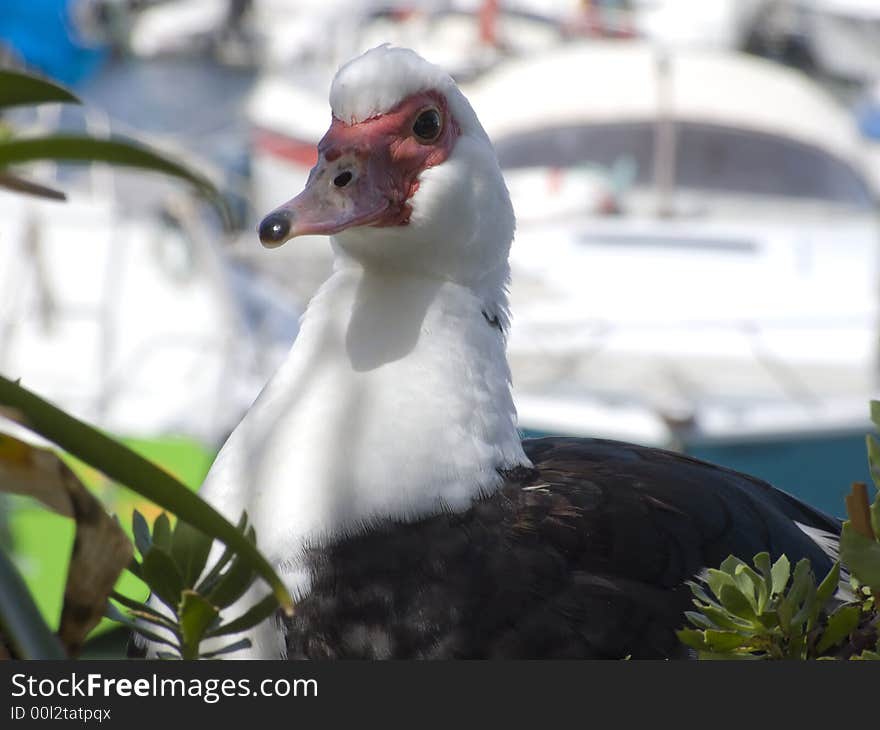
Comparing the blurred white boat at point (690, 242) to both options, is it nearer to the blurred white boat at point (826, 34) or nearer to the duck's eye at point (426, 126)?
the duck's eye at point (426, 126)

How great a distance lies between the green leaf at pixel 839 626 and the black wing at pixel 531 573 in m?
0.62

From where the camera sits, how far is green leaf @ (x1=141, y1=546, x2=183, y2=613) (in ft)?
4.45

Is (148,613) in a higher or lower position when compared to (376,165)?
lower

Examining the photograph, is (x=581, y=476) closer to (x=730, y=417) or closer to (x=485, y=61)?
(x=730, y=417)

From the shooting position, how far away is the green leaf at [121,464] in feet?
3.76

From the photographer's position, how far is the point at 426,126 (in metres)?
2.11

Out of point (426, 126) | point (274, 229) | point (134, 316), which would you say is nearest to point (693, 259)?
point (134, 316)

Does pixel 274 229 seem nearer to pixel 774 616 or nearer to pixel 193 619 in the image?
pixel 193 619

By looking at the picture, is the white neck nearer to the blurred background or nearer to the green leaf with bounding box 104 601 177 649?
the green leaf with bounding box 104 601 177 649

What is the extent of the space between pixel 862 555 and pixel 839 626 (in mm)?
137

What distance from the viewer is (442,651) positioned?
1.86 meters

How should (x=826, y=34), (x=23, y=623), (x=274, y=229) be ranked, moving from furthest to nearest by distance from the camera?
(x=826, y=34) < (x=274, y=229) < (x=23, y=623)

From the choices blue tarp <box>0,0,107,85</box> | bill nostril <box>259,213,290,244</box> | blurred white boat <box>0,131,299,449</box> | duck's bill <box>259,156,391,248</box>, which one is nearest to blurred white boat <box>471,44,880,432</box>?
blurred white boat <box>0,131,299,449</box>

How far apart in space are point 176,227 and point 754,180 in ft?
11.8
